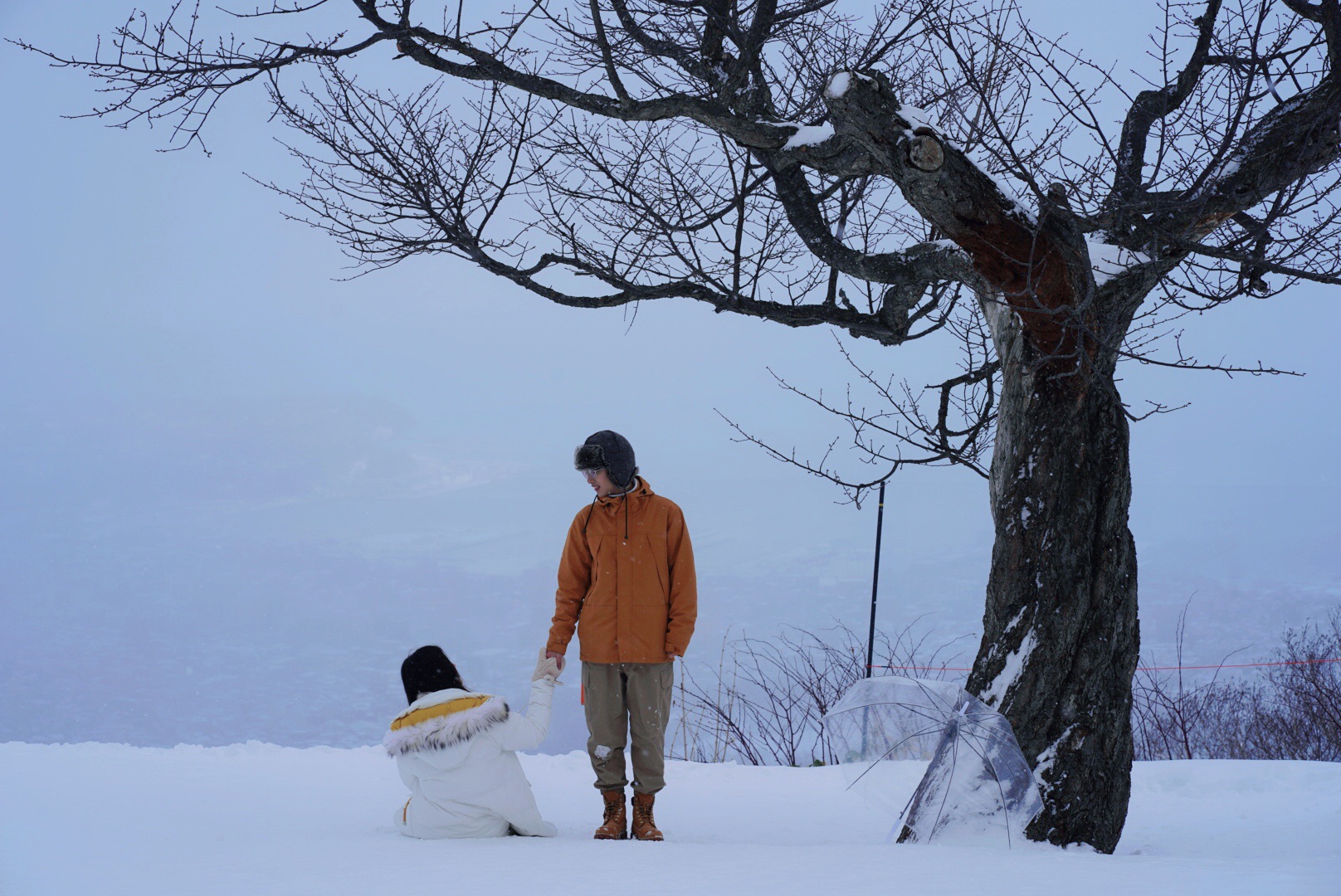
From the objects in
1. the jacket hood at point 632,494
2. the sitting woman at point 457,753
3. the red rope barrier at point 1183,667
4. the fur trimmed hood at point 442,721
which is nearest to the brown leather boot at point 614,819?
the sitting woman at point 457,753

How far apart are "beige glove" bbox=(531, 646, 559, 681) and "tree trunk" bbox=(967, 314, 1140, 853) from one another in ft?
4.73

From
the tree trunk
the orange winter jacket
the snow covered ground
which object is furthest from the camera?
the orange winter jacket

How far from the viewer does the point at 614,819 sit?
3.34m

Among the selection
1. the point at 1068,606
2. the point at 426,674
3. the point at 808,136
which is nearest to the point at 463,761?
the point at 426,674

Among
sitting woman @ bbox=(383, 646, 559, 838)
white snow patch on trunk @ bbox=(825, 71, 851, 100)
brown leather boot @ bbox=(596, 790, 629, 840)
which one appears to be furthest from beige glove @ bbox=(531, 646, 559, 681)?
white snow patch on trunk @ bbox=(825, 71, 851, 100)

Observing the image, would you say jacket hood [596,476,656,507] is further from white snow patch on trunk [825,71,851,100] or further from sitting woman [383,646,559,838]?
white snow patch on trunk [825,71,851,100]

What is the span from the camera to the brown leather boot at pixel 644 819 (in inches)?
130

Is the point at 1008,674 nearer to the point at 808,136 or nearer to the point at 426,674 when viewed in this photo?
the point at 426,674

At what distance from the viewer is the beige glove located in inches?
128

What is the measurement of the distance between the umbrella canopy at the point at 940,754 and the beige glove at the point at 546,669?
934 millimetres

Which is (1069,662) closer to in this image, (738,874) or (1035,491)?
(1035,491)

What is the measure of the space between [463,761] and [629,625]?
0.70 meters

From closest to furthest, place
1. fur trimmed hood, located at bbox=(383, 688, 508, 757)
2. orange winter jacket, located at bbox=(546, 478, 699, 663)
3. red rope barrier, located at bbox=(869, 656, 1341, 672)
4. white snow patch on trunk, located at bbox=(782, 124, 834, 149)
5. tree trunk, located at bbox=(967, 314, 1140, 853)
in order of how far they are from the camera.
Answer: fur trimmed hood, located at bbox=(383, 688, 508, 757) → tree trunk, located at bbox=(967, 314, 1140, 853) → orange winter jacket, located at bbox=(546, 478, 699, 663) → white snow patch on trunk, located at bbox=(782, 124, 834, 149) → red rope barrier, located at bbox=(869, 656, 1341, 672)

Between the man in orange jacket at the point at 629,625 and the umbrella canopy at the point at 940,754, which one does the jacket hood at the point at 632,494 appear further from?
the umbrella canopy at the point at 940,754
